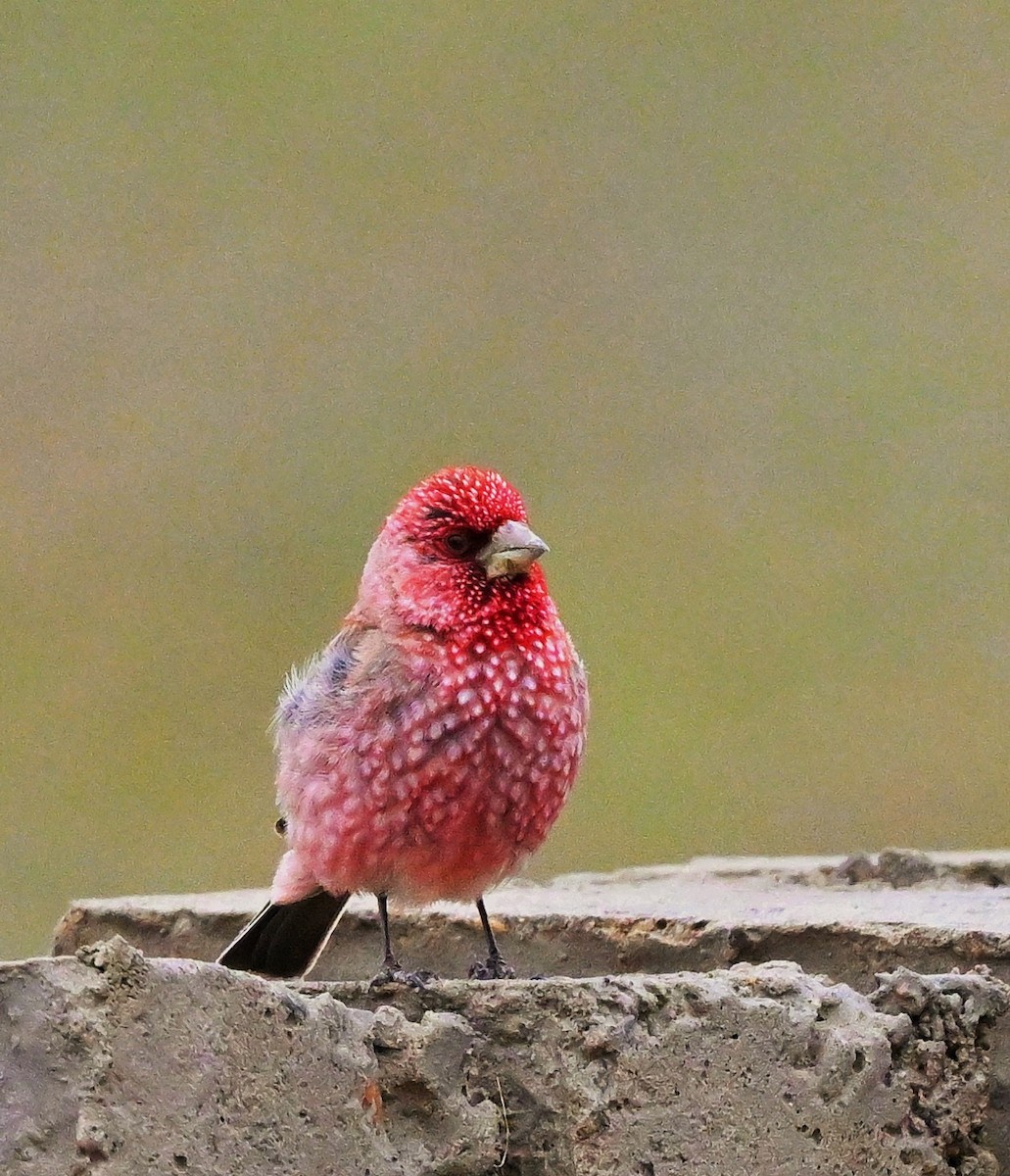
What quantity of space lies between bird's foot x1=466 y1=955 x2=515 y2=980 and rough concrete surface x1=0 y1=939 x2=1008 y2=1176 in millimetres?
523

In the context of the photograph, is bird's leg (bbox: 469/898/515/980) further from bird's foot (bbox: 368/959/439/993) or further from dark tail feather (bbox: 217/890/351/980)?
bird's foot (bbox: 368/959/439/993)

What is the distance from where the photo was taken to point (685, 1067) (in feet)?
7.11

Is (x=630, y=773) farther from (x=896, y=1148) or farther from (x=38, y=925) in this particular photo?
(x=896, y=1148)

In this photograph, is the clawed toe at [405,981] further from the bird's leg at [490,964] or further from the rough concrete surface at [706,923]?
the rough concrete surface at [706,923]

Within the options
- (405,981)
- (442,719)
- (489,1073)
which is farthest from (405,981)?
(442,719)

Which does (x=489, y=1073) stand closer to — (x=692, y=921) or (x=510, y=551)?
(x=692, y=921)

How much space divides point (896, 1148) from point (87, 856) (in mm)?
3974

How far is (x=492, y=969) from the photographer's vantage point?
2820 mm

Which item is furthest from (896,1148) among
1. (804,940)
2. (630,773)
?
(630,773)

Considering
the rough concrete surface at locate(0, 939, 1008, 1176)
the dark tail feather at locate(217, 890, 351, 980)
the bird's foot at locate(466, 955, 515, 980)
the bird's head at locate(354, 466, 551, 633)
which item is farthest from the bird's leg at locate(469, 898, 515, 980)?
the rough concrete surface at locate(0, 939, 1008, 1176)

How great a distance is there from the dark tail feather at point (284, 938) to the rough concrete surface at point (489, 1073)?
807 millimetres

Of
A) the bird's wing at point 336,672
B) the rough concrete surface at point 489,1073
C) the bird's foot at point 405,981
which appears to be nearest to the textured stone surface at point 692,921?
the rough concrete surface at point 489,1073

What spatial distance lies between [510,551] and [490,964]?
0.58m

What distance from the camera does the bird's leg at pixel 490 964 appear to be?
2.80 m
